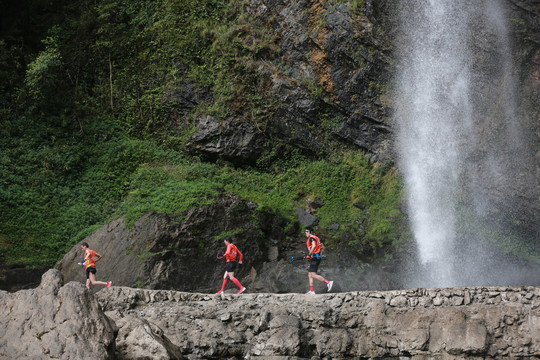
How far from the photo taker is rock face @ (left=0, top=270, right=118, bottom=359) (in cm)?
668

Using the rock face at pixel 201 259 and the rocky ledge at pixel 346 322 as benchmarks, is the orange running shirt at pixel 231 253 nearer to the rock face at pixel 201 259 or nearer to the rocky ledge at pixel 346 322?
the rocky ledge at pixel 346 322

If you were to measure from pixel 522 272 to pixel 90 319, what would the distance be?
14.6 metres

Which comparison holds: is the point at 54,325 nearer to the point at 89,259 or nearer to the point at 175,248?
the point at 89,259

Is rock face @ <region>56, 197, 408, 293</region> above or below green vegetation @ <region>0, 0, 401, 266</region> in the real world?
below

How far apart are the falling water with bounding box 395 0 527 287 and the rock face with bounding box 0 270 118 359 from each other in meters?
12.5

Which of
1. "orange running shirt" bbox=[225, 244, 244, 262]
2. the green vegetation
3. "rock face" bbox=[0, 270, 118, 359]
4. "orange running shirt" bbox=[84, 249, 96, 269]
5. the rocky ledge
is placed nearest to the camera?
"rock face" bbox=[0, 270, 118, 359]

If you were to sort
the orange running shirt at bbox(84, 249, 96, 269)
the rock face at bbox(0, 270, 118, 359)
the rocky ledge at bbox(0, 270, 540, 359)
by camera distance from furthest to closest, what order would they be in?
the orange running shirt at bbox(84, 249, 96, 269)
the rocky ledge at bbox(0, 270, 540, 359)
the rock face at bbox(0, 270, 118, 359)

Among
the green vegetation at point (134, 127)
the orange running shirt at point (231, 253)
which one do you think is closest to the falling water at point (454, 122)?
the green vegetation at point (134, 127)

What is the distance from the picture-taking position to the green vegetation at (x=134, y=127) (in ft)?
60.0

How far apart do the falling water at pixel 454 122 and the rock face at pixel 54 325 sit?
12.5m

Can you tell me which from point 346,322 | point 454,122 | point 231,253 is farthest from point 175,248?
point 454,122

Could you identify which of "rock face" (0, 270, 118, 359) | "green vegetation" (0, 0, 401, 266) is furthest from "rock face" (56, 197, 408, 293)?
"rock face" (0, 270, 118, 359)

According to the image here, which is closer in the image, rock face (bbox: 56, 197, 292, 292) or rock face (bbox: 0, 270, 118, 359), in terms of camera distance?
rock face (bbox: 0, 270, 118, 359)

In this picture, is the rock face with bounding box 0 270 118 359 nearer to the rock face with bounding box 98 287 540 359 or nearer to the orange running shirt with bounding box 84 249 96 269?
the rock face with bounding box 98 287 540 359
